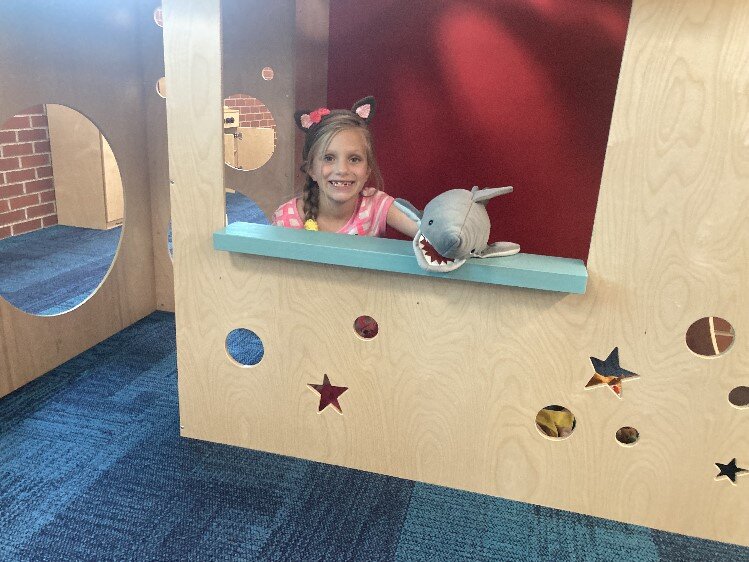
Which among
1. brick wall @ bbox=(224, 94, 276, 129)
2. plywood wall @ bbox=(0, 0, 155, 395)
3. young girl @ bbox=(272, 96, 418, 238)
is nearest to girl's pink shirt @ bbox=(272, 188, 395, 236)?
young girl @ bbox=(272, 96, 418, 238)

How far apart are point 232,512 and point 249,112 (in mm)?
3543

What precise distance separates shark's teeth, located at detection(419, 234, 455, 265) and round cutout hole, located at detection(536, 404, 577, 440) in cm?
39

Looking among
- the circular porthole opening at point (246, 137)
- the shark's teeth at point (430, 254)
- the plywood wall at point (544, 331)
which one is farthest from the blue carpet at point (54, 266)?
the shark's teeth at point (430, 254)

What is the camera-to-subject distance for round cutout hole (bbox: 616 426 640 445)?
1.09 metres

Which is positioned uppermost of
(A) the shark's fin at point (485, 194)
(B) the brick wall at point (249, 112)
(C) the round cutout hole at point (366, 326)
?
(B) the brick wall at point (249, 112)

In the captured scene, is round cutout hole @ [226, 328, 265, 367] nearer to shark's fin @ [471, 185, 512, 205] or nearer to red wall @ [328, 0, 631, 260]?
red wall @ [328, 0, 631, 260]

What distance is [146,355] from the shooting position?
164cm

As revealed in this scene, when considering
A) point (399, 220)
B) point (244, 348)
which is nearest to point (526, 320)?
point (399, 220)

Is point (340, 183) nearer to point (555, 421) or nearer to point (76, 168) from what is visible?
point (555, 421)

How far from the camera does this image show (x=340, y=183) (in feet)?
4.48

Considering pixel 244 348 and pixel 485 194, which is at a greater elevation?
pixel 485 194

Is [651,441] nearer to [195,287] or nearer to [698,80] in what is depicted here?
[698,80]

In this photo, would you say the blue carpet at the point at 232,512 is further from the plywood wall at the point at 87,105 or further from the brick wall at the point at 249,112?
the brick wall at the point at 249,112

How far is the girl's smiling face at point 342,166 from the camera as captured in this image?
4.45 ft
